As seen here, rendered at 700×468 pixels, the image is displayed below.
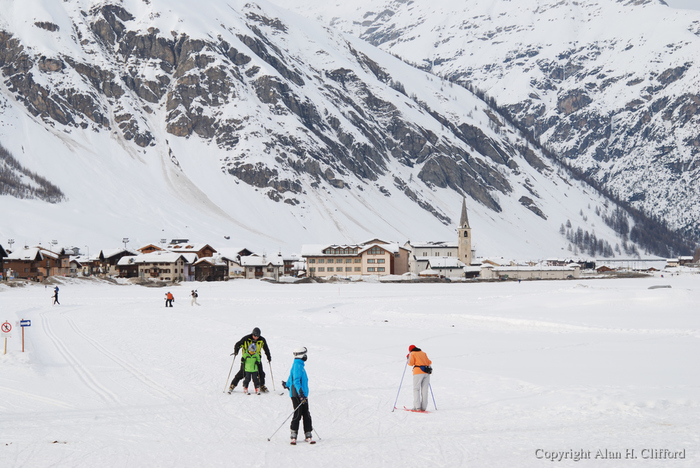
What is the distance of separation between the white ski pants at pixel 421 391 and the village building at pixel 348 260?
105 meters

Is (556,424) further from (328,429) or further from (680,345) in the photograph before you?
(680,345)

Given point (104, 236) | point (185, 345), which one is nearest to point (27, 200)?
point (104, 236)

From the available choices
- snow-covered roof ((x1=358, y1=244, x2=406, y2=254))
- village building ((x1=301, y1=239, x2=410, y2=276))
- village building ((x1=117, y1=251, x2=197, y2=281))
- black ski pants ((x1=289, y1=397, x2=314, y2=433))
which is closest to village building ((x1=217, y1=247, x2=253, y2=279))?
village building ((x1=117, y1=251, x2=197, y2=281))

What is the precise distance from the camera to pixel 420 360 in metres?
14.4

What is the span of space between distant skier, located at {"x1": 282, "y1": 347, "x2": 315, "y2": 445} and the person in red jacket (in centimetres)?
336

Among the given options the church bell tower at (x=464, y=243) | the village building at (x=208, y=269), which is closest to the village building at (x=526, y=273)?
the church bell tower at (x=464, y=243)

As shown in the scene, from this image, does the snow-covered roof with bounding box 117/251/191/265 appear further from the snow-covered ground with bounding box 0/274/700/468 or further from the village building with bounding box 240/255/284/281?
the snow-covered ground with bounding box 0/274/700/468

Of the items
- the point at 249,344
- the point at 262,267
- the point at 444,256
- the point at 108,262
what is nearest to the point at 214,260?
the point at 262,267

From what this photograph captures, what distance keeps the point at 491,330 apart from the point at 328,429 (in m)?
22.3

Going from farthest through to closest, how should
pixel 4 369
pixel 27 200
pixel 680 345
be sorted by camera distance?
pixel 27 200 < pixel 680 345 < pixel 4 369

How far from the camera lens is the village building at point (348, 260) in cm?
12069

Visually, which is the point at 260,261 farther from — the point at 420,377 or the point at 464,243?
the point at 420,377

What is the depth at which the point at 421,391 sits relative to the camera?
47.9ft

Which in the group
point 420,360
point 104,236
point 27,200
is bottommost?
point 420,360
